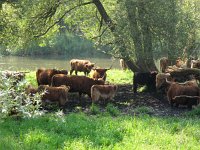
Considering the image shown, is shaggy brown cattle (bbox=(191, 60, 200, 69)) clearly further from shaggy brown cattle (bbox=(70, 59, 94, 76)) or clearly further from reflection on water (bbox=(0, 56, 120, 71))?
reflection on water (bbox=(0, 56, 120, 71))

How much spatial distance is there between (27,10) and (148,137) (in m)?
10.8

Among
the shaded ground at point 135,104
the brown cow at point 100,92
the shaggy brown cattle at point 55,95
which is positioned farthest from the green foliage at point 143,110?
the shaggy brown cattle at point 55,95

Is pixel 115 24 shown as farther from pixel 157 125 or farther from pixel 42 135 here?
pixel 42 135

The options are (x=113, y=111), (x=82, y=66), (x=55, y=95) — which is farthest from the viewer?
(x=82, y=66)

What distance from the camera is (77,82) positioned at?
1578 centimetres

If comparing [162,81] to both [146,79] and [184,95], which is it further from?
[184,95]

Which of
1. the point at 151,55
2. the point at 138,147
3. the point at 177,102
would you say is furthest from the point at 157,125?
the point at 151,55

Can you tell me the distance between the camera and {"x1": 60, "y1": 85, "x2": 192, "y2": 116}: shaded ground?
13281mm

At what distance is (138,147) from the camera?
8.23m

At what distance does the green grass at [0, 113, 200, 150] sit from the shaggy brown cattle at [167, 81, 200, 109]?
3.00 metres

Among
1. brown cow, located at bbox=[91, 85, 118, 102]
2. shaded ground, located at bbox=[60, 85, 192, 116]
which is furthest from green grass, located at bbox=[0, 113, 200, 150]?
brown cow, located at bbox=[91, 85, 118, 102]

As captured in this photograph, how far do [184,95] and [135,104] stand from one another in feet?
6.10

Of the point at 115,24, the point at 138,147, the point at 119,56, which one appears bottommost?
the point at 138,147

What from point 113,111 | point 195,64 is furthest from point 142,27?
point 195,64
